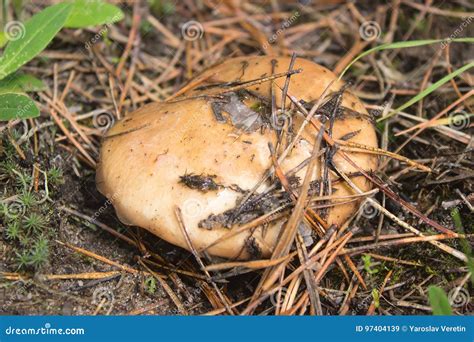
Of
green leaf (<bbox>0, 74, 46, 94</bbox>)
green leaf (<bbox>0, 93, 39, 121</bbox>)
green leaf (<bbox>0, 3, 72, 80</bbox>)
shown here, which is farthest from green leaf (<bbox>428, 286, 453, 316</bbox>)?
green leaf (<bbox>0, 74, 46, 94</bbox>)

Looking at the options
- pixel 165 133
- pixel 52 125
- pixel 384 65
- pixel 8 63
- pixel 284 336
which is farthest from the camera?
pixel 384 65

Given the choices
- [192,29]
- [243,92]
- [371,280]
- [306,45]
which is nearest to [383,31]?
[306,45]

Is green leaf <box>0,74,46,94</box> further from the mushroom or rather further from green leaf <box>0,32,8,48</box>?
the mushroom

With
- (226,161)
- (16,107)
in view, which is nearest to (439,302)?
(226,161)

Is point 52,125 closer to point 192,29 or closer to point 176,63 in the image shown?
point 176,63

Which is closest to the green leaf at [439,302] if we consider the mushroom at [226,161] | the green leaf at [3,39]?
the mushroom at [226,161]

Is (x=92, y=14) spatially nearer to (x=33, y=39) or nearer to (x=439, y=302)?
(x=33, y=39)
